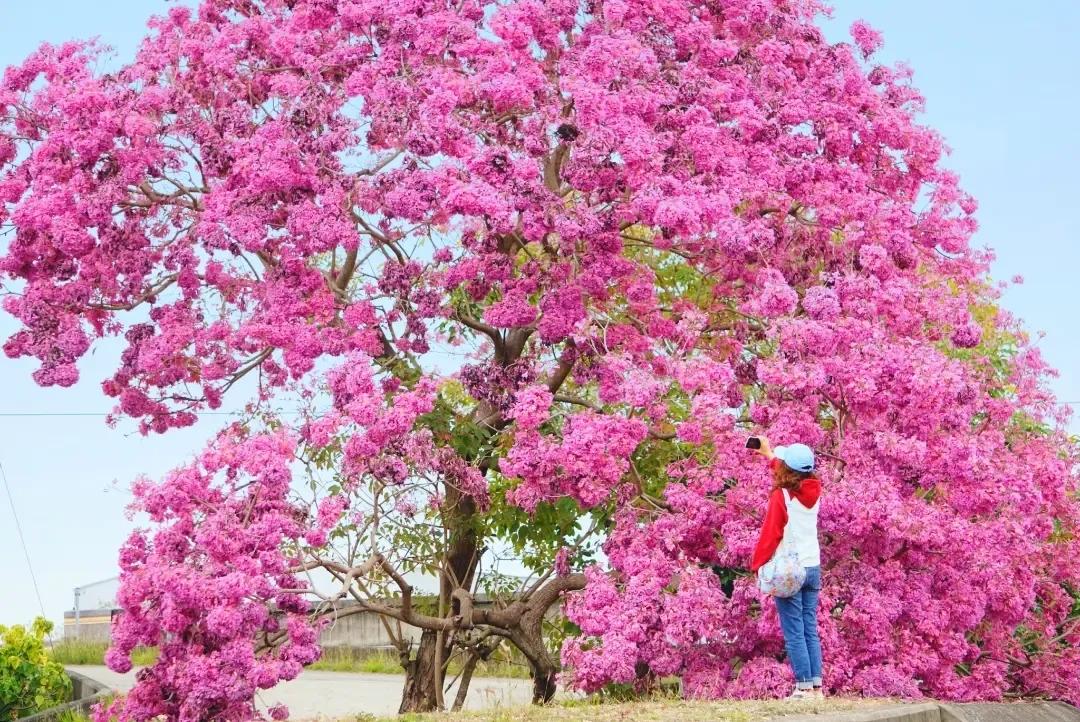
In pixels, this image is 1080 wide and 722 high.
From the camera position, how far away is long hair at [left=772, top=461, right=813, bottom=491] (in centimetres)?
824

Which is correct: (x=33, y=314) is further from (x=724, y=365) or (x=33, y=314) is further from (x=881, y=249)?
(x=881, y=249)

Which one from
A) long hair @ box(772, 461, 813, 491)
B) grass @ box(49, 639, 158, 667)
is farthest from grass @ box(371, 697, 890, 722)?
grass @ box(49, 639, 158, 667)

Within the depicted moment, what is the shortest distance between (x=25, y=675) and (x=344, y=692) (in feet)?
15.0

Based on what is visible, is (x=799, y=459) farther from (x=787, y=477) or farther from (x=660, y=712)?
(x=660, y=712)

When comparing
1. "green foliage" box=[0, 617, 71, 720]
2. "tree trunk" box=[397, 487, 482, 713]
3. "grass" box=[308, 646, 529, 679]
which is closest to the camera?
"tree trunk" box=[397, 487, 482, 713]

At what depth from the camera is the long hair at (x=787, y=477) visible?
27.0ft

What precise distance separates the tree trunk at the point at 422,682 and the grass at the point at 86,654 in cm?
1023

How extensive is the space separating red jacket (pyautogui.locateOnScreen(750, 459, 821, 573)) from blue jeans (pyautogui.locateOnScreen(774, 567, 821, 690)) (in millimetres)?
320

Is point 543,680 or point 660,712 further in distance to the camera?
point 543,680

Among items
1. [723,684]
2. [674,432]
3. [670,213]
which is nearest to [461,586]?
[674,432]

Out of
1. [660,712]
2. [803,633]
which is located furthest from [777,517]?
[660,712]

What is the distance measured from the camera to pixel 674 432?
426 inches

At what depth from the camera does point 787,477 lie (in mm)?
8250

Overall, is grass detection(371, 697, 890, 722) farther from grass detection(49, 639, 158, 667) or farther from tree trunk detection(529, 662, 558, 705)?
grass detection(49, 639, 158, 667)
